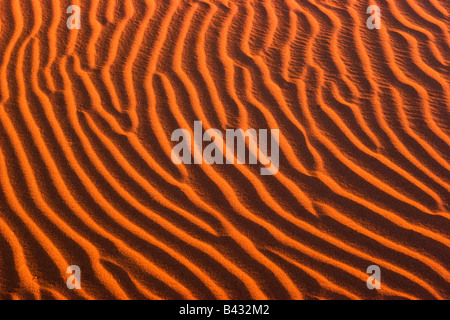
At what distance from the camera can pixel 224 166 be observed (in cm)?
368

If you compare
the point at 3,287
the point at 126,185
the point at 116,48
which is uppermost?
the point at 116,48

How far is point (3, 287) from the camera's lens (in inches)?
116

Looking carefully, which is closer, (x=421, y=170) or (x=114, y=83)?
(x=421, y=170)

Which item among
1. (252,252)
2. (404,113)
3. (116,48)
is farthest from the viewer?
(116,48)

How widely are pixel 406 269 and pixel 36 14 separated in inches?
164

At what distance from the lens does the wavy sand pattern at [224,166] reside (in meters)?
3.09

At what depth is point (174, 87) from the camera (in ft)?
13.9

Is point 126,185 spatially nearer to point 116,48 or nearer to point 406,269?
point 116,48

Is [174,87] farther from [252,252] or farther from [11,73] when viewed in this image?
[252,252]

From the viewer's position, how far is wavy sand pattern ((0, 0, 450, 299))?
3.09 m

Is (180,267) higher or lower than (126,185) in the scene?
lower

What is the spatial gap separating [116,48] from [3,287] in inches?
97.0

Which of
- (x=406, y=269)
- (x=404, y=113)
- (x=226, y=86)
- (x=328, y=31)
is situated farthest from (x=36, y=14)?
(x=406, y=269)

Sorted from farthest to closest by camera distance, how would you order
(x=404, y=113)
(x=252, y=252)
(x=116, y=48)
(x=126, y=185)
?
1. (x=116, y=48)
2. (x=404, y=113)
3. (x=126, y=185)
4. (x=252, y=252)
